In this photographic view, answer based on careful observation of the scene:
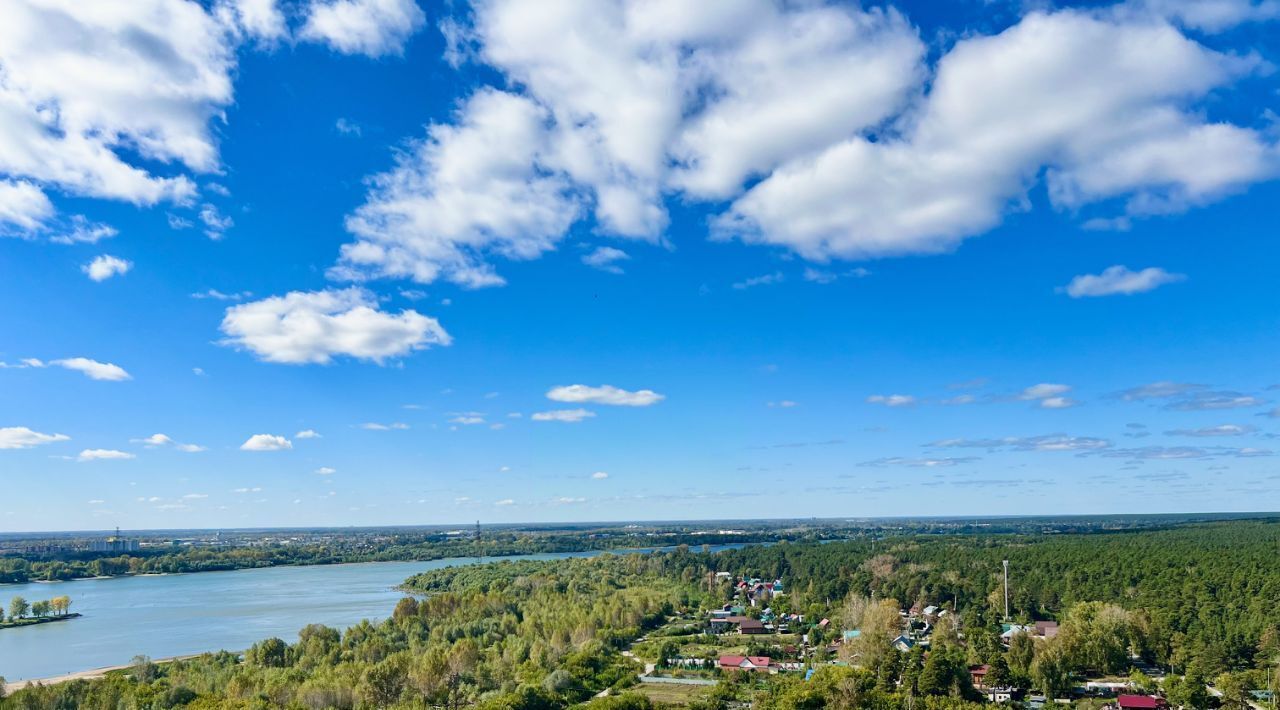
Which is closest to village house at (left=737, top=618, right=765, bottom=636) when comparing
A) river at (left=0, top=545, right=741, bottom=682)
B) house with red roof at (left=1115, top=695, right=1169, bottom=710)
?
house with red roof at (left=1115, top=695, right=1169, bottom=710)

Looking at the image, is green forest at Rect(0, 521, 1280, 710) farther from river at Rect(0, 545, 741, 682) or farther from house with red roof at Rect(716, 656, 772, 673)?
river at Rect(0, 545, 741, 682)

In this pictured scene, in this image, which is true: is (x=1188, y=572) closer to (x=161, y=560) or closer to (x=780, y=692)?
(x=780, y=692)

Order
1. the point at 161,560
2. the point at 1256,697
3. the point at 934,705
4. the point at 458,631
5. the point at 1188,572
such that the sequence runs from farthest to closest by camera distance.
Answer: the point at 161,560 → the point at 1188,572 → the point at 458,631 → the point at 1256,697 → the point at 934,705

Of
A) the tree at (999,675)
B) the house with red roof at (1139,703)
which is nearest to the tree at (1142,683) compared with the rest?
the house with red roof at (1139,703)

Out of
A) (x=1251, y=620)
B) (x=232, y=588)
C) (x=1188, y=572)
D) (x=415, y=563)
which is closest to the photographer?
(x=1251, y=620)

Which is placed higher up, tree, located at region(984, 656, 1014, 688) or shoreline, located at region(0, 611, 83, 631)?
tree, located at region(984, 656, 1014, 688)

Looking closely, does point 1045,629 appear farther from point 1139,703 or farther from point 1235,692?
point 1235,692

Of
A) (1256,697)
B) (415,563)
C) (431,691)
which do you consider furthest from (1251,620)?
(415,563)
